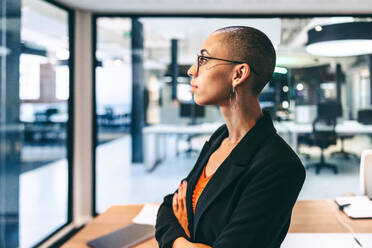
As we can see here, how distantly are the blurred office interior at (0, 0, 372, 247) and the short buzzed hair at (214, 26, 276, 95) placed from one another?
1363 mm

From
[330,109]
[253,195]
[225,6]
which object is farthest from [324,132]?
[253,195]

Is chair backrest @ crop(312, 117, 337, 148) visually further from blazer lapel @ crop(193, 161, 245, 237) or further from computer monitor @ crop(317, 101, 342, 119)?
blazer lapel @ crop(193, 161, 245, 237)

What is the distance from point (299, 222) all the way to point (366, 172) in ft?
Result: 1.94

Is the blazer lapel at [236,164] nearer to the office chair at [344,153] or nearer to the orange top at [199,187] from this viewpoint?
the orange top at [199,187]

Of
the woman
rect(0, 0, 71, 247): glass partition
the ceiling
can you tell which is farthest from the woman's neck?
the ceiling

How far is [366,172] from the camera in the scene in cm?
189

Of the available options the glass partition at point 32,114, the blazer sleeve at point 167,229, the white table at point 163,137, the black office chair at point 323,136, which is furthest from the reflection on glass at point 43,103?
the black office chair at point 323,136

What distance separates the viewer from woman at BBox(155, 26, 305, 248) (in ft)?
2.67

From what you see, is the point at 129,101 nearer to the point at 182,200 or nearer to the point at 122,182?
the point at 122,182

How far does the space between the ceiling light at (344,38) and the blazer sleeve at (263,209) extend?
2626 mm

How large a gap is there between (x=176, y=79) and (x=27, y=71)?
86.2 inches

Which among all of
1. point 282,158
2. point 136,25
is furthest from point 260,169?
point 136,25

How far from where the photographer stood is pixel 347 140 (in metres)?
5.12

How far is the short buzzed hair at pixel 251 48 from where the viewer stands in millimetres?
887
